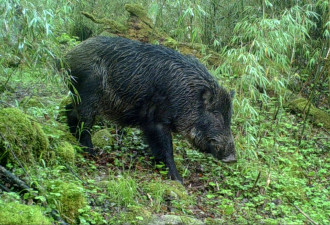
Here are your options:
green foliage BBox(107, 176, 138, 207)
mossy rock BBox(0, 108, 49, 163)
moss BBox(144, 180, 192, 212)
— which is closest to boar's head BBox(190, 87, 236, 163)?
moss BBox(144, 180, 192, 212)

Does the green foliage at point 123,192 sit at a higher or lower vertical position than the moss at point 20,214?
lower

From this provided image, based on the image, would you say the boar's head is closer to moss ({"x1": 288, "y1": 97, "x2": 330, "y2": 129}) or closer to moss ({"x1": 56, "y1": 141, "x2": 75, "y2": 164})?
moss ({"x1": 56, "y1": 141, "x2": 75, "y2": 164})

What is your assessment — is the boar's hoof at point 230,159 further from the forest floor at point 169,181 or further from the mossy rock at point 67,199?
the mossy rock at point 67,199

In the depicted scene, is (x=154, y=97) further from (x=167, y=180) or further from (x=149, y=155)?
(x=167, y=180)

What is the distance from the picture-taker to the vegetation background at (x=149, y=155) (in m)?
4.02

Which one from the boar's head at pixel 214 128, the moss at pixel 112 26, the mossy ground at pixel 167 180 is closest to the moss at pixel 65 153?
the mossy ground at pixel 167 180

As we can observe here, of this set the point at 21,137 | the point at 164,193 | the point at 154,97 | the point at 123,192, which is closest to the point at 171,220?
the point at 123,192

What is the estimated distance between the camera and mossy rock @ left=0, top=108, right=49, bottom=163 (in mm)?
4216

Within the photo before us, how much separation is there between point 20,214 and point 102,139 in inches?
128

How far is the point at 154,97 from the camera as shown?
615 centimetres

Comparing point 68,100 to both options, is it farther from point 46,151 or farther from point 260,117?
point 260,117

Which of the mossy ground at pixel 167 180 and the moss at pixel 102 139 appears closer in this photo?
the mossy ground at pixel 167 180

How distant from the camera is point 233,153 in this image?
20.4 feet

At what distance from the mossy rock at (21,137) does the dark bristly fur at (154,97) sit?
1520 mm
